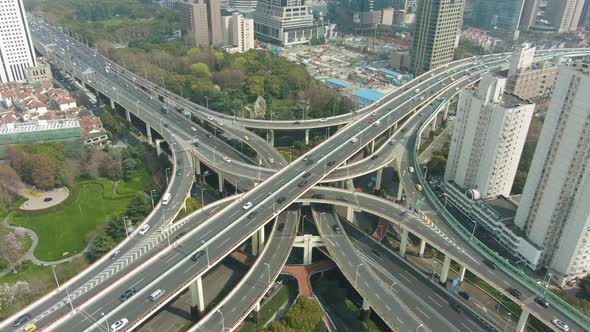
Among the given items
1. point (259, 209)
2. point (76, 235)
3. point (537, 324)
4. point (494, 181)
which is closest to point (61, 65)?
point (76, 235)

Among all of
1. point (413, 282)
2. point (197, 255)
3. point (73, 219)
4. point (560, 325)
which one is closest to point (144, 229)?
point (197, 255)

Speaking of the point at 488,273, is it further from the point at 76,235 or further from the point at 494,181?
the point at 76,235

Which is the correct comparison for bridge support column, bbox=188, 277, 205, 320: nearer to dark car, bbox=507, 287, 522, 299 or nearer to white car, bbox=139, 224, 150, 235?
white car, bbox=139, 224, 150, 235

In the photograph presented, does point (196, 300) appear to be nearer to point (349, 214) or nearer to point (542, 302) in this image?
point (349, 214)

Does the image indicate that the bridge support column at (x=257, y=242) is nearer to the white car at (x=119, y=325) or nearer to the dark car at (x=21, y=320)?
the white car at (x=119, y=325)

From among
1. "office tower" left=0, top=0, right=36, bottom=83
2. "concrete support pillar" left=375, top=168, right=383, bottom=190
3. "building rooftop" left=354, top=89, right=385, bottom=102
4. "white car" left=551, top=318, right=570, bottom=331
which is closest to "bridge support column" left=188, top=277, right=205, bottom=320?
"white car" left=551, top=318, right=570, bottom=331

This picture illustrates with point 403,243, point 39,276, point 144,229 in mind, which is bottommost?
point 39,276
